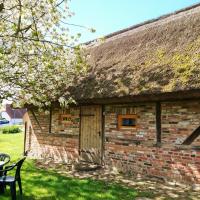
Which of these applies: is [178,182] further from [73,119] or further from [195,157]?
[73,119]

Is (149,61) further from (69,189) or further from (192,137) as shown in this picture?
(69,189)

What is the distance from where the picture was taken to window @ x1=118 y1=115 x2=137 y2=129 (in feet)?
28.1

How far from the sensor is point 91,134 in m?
9.96

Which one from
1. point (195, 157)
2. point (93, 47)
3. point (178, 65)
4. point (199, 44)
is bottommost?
point (195, 157)

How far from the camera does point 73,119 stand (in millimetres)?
10797

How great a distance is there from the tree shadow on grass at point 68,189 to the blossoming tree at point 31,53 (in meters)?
2.44

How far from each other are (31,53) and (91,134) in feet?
11.3

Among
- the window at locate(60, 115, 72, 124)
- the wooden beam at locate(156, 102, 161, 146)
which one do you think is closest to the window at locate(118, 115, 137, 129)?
the wooden beam at locate(156, 102, 161, 146)

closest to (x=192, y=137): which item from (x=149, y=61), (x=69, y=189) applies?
(x=149, y=61)

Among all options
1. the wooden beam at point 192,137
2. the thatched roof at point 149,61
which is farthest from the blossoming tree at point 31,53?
the wooden beam at point 192,137

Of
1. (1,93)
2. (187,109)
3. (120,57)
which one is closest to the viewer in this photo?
(187,109)

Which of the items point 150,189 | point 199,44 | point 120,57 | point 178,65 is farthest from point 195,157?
point 120,57

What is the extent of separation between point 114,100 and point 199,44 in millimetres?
2799

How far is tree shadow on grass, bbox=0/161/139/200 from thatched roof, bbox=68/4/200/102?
2.43 meters
